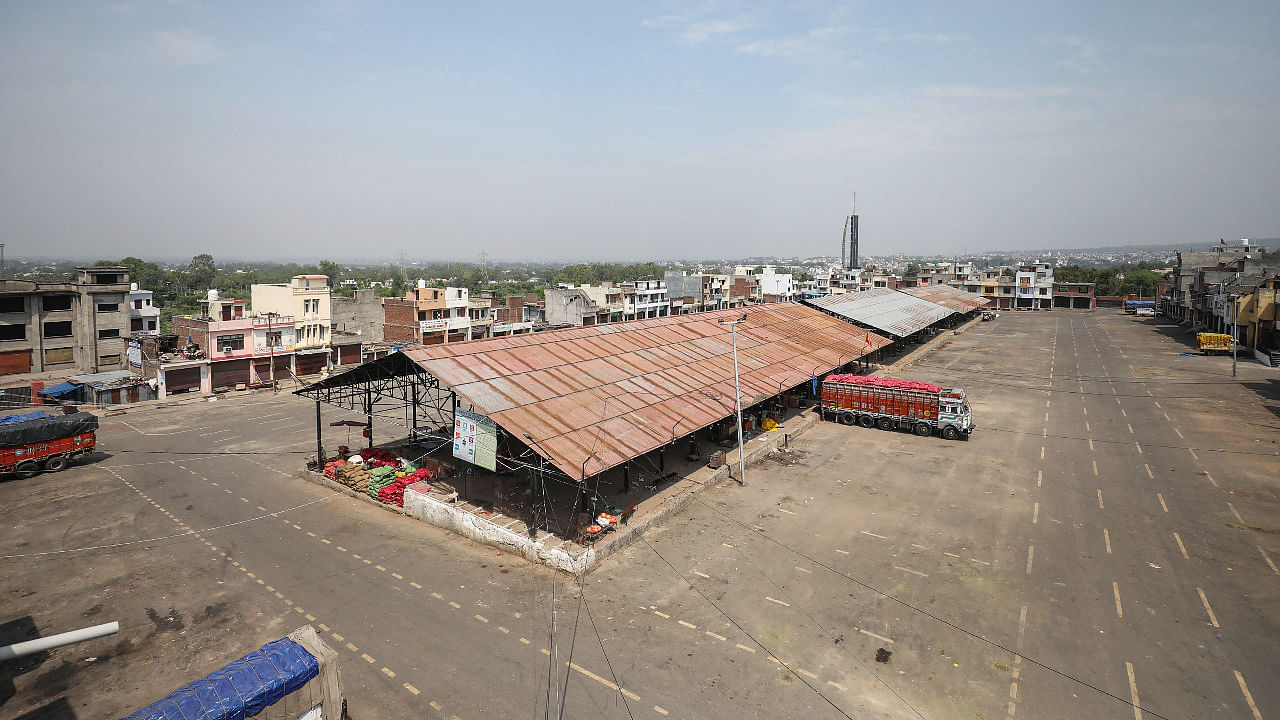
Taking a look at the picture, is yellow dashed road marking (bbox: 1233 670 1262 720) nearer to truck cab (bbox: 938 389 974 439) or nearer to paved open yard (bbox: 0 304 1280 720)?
paved open yard (bbox: 0 304 1280 720)

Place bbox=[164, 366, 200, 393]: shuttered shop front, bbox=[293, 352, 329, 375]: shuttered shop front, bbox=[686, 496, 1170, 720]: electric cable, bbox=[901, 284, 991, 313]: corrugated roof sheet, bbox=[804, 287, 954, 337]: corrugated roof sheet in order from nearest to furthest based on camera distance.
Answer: bbox=[686, 496, 1170, 720]: electric cable
bbox=[164, 366, 200, 393]: shuttered shop front
bbox=[293, 352, 329, 375]: shuttered shop front
bbox=[804, 287, 954, 337]: corrugated roof sheet
bbox=[901, 284, 991, 313]: corrugated roof sheet

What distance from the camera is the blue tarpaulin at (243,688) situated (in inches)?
397

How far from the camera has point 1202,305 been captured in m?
80.8

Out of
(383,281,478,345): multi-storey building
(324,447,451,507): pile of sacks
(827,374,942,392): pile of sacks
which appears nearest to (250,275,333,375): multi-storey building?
(383,281,478,345): multi-storey building

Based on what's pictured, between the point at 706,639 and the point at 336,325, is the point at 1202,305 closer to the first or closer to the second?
the point at 706,639

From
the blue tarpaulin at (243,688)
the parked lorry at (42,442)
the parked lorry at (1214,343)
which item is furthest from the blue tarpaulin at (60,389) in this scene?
the parked lorry at (1214,343)

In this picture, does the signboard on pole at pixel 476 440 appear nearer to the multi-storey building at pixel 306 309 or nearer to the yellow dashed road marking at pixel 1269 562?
the yellow dashed road marking at pixel 1269 562

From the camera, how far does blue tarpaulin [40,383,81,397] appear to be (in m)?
43.6

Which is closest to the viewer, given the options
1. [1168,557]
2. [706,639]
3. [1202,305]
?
[706,639]

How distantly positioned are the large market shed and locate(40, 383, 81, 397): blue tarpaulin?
22644mm

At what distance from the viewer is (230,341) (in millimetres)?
50625

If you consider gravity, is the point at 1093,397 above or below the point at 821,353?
below

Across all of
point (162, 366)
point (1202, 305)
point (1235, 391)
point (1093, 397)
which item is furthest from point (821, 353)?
point (1202, 305)

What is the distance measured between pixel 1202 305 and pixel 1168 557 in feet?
275
